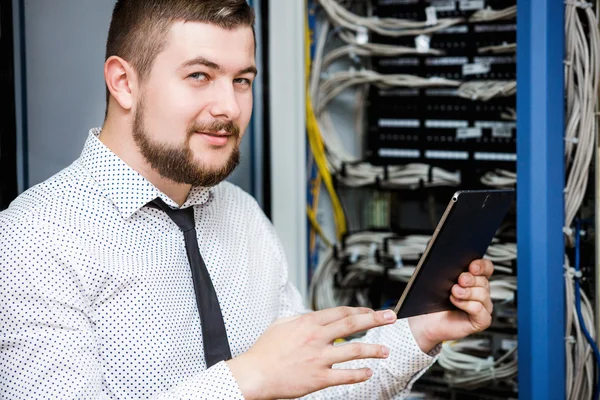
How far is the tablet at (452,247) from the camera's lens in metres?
1.37

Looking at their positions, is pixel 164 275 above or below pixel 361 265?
above

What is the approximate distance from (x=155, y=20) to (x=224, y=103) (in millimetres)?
Result: 218

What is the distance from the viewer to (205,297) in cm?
155

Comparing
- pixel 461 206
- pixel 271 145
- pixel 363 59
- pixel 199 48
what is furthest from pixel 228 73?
pixel 363 59

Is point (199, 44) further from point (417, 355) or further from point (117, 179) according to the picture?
point (417, 355)

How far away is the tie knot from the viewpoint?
154 centimetres

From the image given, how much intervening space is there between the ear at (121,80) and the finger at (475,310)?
0.79 m

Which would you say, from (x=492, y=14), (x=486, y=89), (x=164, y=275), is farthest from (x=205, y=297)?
(x=492, y=14)

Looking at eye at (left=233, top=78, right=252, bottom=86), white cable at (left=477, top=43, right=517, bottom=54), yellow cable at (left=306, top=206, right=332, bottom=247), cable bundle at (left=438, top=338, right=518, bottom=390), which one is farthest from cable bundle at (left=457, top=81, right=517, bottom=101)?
eye at (left=233, top=78, right=252, bottom=86)

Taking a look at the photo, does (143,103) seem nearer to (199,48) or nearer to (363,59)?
(199,48)

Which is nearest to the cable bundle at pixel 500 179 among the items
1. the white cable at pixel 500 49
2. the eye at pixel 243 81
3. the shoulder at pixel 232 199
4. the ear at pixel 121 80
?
the white cable at pixel 500 49

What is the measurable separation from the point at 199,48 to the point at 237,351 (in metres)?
0.66

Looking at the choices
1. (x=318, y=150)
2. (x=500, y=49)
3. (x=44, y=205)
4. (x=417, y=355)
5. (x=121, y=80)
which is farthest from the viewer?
(x=318, y=150)

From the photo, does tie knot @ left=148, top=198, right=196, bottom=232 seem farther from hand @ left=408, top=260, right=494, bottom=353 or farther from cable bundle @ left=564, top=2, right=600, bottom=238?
cable bundle @ left=564, top=2, right=600, bottom=238
